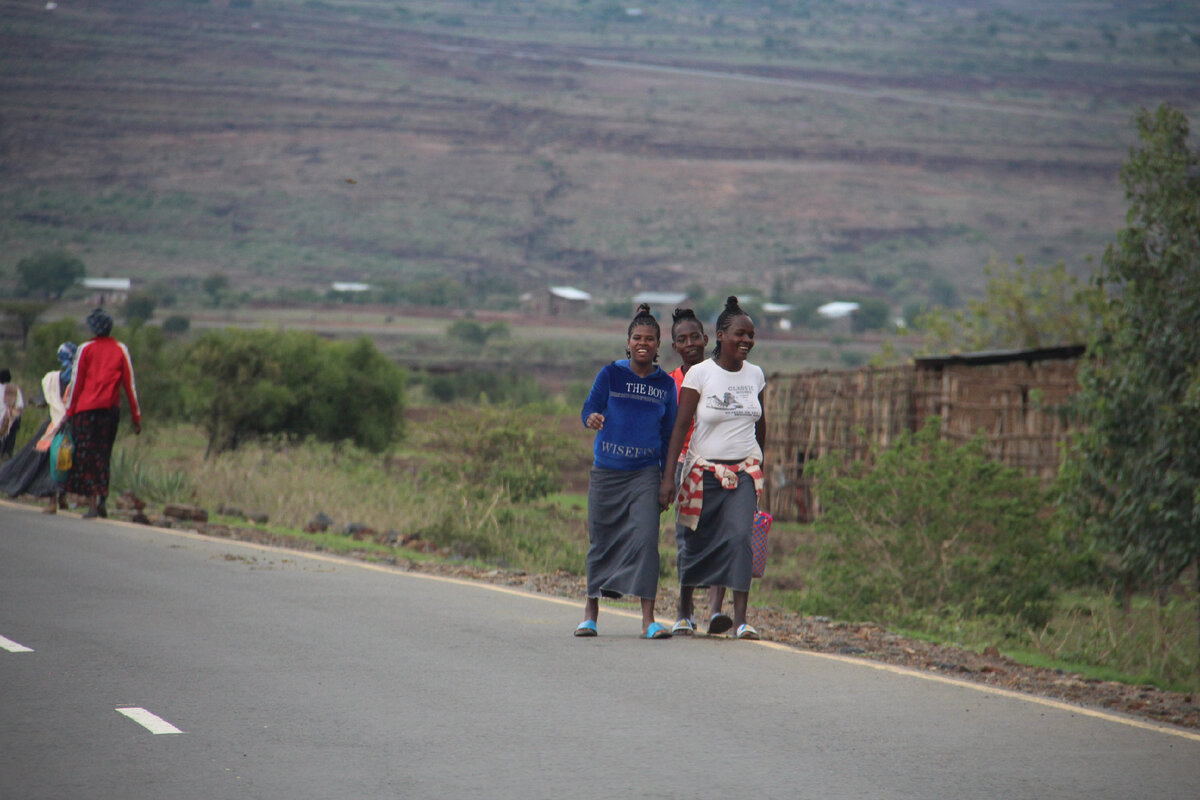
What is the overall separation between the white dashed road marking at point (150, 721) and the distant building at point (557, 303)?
88.5 metres

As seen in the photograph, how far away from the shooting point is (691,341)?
9.02m

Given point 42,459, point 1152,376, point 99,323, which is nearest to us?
point 99,323

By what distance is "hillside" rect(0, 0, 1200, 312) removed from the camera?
104812mm

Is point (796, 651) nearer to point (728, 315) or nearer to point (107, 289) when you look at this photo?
point (728, 315)

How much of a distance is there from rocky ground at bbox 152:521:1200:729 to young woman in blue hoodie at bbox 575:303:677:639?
1259 millimetres

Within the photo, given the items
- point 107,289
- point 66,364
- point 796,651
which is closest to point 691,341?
point 796,651

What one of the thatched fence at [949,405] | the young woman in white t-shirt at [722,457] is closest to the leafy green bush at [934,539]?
the young woman in white t-shirt at [722,457]

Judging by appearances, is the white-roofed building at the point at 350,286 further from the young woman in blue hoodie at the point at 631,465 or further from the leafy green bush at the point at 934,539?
the young woman in blue hoodie at the point at 631,465

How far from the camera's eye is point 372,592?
420 inches

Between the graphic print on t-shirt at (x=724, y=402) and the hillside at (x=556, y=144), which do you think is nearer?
the graphic print on t-shirt at (x=724, y=402)

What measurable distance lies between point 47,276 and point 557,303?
33.0 m

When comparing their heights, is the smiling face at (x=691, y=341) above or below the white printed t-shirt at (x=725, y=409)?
above

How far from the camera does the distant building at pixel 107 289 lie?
80.8 m

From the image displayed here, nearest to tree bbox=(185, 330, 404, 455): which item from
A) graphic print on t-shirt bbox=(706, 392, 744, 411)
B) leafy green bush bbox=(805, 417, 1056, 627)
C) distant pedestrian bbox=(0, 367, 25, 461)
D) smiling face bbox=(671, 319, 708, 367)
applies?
distant pedestrian bbox=(0, 367, 25, 461)
